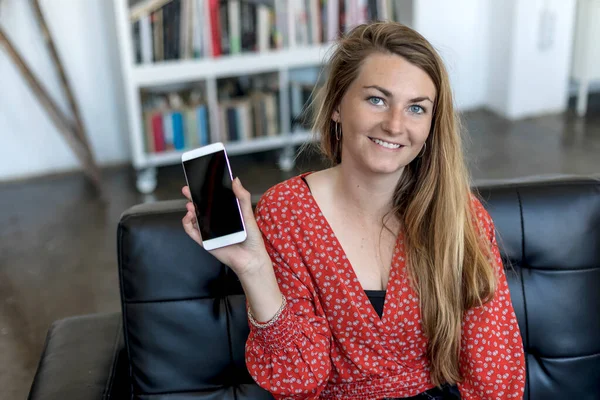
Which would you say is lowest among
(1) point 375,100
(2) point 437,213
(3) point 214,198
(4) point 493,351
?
(4) point 493,351

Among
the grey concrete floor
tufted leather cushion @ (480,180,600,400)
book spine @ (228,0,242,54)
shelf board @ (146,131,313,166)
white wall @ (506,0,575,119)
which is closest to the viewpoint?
tufted leather cushion @ (480,180,600,400)

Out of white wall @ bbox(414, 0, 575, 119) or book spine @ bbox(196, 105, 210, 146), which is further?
white wall @ bbox(414, 0, 575, 119)

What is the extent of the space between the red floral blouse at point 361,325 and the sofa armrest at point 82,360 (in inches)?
11.5

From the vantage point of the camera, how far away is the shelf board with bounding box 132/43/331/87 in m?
3.55

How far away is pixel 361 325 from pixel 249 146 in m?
2.64

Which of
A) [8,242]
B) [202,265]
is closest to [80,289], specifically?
[8,242]

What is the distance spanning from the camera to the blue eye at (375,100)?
4.35ft

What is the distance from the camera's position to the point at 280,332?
1.24 m

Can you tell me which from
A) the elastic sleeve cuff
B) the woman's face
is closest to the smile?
the woman's face

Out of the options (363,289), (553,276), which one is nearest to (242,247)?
(363,289)

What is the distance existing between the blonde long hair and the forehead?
0.04ft

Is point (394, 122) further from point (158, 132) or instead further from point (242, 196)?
point (158, 132)

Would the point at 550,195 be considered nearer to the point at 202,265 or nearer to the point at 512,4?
the point at 202,265

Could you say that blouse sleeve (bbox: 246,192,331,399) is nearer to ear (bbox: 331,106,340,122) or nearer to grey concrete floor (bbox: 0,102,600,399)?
ear (bbox: 331,106,340,122)
